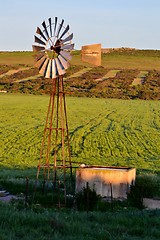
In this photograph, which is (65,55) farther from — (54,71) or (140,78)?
(140,78)

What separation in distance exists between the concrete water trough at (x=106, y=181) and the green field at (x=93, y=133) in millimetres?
8849

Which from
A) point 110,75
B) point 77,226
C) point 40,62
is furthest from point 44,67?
point 110,75

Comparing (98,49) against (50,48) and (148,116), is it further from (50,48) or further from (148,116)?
(148,116)

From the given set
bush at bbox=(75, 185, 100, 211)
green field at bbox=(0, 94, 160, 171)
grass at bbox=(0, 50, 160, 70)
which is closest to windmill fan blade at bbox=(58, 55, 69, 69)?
bush at bbox=(75, 185, 100, 211)

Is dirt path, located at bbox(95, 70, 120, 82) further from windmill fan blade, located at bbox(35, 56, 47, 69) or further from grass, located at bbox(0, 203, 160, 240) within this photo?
grass, located at bbox(0, 203, 160, 240)

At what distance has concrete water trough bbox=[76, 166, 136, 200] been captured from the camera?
1688 centimetres

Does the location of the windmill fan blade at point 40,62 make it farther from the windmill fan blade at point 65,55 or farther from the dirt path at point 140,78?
the dirt path at point 140,78

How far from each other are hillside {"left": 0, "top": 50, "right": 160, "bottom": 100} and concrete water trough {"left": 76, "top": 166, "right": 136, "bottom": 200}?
49.5 m

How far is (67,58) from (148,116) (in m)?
34.7

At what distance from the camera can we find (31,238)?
9.65 meters

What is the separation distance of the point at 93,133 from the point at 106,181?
71.4ft

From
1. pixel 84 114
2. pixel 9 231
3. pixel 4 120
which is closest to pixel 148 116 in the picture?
pixel 84 114

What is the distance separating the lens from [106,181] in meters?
17.0

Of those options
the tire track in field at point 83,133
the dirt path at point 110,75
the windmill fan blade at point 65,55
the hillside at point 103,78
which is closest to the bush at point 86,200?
the windmill fan blade at point 65,55
